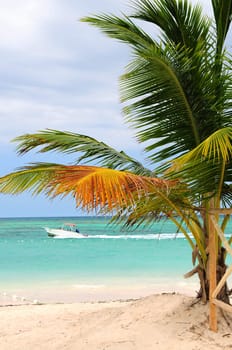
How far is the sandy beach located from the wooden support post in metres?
0.10

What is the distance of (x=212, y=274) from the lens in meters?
5.48

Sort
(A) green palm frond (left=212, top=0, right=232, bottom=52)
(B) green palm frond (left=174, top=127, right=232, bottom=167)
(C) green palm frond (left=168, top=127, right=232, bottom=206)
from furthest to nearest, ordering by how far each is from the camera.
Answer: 1. (A) green palm frond (left=212, top=0, right=232, bottom=52)
2. (C) green palm frond (left=168, top=127, right=232, bottom=206)
3. (B) green palm frond (left=174, top=127, right=232, bottom=167)

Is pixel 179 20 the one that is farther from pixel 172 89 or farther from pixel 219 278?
pixel 219 278

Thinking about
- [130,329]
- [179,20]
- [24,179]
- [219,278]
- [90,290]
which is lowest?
[90,290]

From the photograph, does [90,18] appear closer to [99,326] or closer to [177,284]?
[99,326]

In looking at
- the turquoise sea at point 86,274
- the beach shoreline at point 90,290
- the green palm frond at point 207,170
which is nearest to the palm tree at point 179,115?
the green palm frond at point 207,170

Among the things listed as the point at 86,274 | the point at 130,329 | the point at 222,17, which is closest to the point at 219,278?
the point at 130,329

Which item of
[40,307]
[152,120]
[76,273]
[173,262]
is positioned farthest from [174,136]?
[173,262]

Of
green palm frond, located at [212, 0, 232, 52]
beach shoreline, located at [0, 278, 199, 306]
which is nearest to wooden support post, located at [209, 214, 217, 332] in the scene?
green palm frond, located at [212, 0, 232, 52]

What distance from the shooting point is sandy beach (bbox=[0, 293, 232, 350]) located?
5.30 meters

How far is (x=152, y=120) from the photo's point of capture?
5.62 m

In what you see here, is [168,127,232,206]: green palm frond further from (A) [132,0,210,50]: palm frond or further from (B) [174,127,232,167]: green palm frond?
(A) [132,0,210,50]: palm frond

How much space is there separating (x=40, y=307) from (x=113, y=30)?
4.45 meters

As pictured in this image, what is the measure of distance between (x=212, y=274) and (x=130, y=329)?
3.38 feet
